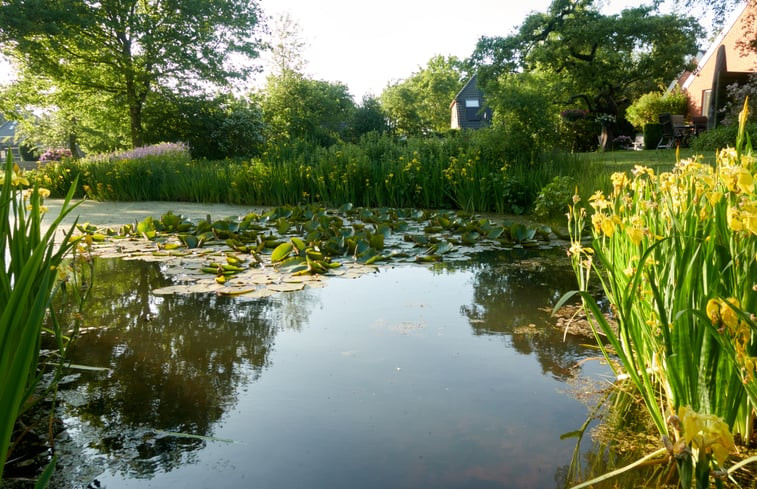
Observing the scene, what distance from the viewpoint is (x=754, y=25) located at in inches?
650

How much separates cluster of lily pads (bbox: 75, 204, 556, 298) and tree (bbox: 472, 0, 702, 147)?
13.4 m

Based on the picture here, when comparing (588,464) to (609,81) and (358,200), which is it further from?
(609,81)

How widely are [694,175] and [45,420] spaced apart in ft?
7.90

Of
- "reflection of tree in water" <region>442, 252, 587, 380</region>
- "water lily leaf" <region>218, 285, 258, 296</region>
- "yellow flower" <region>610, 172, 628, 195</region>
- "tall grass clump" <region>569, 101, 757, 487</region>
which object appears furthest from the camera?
"water lily leaf" <region>218, 285, 258, 296</region>

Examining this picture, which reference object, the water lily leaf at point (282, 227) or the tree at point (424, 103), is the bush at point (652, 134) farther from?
the tree at point (424, 103)

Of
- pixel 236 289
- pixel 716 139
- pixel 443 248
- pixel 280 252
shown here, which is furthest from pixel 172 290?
pixel 716 139

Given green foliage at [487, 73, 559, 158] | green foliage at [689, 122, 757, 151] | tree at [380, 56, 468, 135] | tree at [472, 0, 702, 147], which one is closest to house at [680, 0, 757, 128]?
tree at [472, 0, 702, 147]

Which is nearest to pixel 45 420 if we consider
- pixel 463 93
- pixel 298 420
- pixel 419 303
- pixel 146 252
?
pixel 298 420

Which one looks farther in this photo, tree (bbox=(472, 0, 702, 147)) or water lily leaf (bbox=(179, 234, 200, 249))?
tree (bbox=(472, 0, 702, 147))

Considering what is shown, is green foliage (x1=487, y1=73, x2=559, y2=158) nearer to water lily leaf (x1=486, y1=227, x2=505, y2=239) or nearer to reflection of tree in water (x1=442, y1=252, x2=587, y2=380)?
water lily leaf (x1=486, y1=227, x2=505, y2=239)

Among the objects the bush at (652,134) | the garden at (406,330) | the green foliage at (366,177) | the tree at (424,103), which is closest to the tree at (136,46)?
the green foliage at (366,177)

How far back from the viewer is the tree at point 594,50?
17.0 meters

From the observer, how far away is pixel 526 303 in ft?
10.7

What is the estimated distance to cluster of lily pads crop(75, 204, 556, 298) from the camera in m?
3.85
